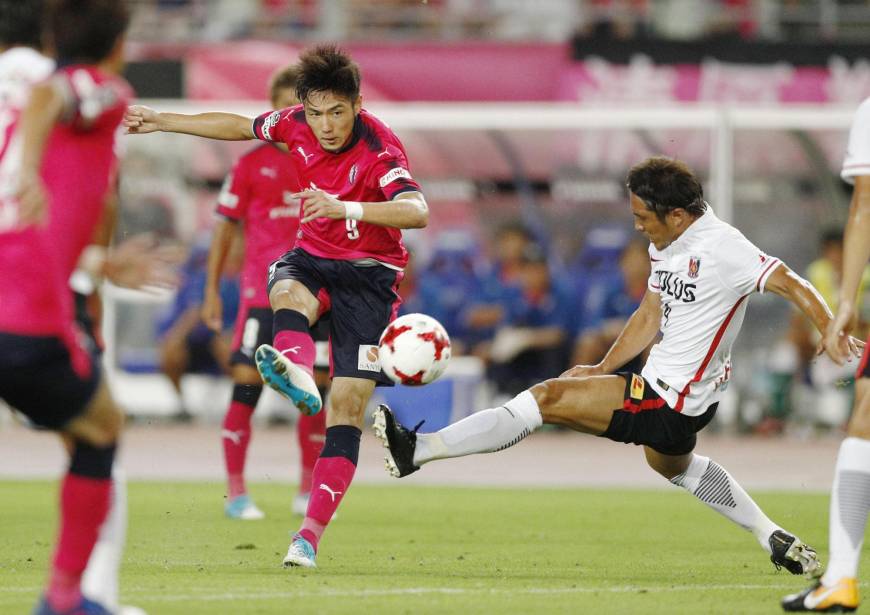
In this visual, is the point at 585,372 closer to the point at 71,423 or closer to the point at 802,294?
the point at 802,294

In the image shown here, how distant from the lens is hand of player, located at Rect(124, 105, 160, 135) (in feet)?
26.0

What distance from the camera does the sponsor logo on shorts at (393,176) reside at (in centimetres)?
770

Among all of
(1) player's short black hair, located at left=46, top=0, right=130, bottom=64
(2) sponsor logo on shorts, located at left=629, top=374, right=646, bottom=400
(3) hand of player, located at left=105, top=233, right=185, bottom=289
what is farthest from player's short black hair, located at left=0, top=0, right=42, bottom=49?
(2) sponsor logo on shorts, located at left=629, top=374, right=646, bottom=400

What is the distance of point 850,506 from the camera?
605cm

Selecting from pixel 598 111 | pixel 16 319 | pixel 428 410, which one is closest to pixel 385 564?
pixel 16 319

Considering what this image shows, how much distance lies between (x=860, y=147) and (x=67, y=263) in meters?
2.92

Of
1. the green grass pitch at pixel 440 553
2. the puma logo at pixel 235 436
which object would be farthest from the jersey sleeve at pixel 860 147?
the puma logo at pixel 235 436

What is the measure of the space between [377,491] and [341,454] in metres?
5.02

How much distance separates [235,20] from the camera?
2498 cm

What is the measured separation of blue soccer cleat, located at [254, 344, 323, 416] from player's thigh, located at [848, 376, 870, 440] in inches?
92.9

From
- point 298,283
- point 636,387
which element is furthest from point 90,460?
point 636,387

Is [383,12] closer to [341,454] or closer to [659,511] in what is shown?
[659,511]

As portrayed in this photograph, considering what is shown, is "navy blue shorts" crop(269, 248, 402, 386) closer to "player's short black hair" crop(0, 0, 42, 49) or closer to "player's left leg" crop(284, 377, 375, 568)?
"player's left leg" crop(284, 377, 375, 568)

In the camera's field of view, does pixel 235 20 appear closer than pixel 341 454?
No
